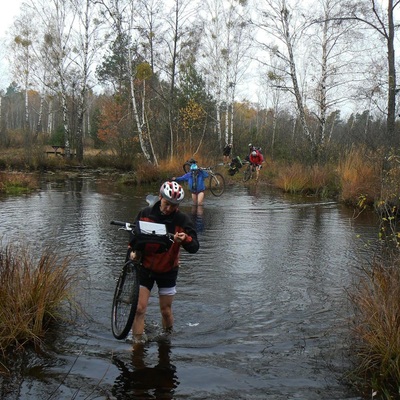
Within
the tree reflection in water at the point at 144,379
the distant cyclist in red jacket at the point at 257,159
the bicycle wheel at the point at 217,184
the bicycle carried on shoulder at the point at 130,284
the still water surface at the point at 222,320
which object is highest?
the distant cyclist in red jacket at the point at 257,159

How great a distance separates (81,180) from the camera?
85.8ft

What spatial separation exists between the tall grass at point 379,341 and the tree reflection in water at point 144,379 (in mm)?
1744

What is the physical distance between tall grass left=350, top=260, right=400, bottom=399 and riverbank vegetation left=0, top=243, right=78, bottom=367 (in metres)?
3.24

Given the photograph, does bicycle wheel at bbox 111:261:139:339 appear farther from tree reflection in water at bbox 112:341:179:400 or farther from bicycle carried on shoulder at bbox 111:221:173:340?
tree reflection in water at bbox 112:341:179:400

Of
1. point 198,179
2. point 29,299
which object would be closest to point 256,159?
point 198,179


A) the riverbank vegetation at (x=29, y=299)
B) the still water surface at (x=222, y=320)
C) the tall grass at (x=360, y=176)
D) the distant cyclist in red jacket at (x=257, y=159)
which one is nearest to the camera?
the still water surface at (x=222, y=320)

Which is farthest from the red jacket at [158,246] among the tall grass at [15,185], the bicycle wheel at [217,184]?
the tall grass at [15,185]

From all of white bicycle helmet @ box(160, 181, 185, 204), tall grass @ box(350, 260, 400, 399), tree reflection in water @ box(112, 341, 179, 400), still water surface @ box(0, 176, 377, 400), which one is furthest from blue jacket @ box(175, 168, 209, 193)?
tall grass @ box(350, 260, 400, 399)

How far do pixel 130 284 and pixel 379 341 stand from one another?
2584 millimetres

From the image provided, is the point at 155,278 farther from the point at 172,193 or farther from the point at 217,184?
the point at 217,184

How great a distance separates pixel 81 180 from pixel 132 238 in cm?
A: 2209

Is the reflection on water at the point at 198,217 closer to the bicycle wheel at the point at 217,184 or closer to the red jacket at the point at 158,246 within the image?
the bicycle wheel at the point at 217,184

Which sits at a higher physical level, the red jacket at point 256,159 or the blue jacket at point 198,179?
the red jacket at point 256,159

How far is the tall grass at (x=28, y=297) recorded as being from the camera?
15.2 ft
